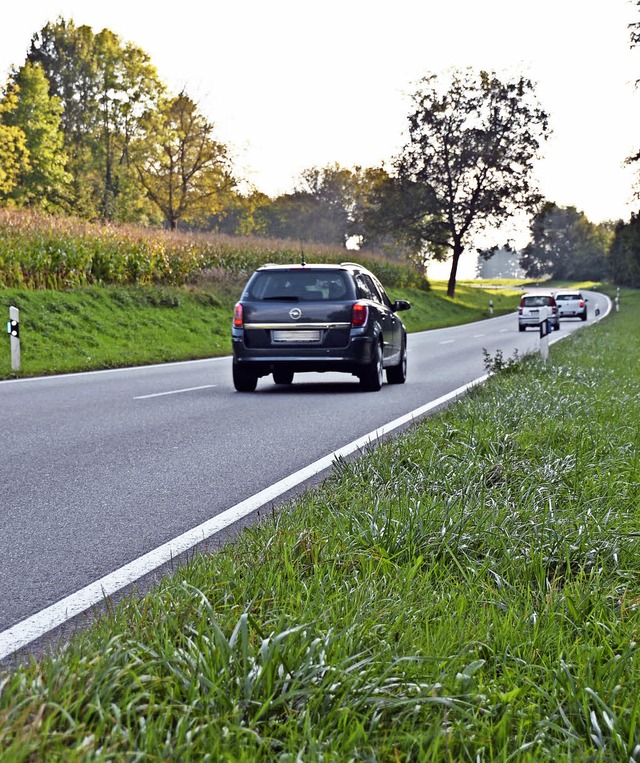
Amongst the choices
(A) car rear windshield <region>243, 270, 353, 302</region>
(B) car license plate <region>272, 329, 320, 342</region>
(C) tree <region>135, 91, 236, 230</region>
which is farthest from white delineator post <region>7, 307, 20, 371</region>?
(C) tree <region>135, 91, 236, 230</region>

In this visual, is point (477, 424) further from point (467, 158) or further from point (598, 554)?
point (467, 158)

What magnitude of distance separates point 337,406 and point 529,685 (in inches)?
364

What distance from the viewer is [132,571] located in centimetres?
471

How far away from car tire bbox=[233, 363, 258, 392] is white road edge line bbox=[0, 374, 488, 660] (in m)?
6.32

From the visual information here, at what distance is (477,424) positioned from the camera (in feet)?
27.5

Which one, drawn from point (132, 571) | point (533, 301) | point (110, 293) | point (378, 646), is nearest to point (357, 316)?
point (132, 571)

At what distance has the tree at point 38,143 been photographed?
57562 mm

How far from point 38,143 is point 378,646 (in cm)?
5959

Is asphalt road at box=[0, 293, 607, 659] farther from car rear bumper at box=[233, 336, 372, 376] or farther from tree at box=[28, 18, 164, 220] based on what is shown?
tree at box=[28, 18, 164, 220]

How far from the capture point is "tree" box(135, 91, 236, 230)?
62688mm

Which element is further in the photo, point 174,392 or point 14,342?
point 14,342

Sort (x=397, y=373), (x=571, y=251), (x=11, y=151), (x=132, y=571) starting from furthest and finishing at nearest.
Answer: (x=571, y=251), (x=11, y=151), (x=397, y=373), (x=132, y=571)

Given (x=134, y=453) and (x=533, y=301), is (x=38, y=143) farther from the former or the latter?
(x=134, y=453)

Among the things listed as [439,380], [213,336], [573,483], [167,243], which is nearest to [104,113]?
[167,243]
